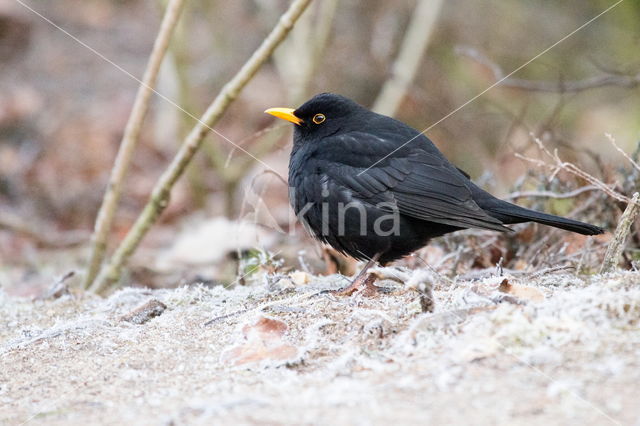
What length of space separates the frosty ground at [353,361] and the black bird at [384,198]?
0.49 m

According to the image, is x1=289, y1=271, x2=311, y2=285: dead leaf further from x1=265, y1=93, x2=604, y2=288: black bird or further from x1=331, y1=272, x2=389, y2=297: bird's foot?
x1=331, y1=272, x2=389, y2=297: bird's foot

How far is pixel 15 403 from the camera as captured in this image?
2.60 metres

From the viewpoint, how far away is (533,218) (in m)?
3.72

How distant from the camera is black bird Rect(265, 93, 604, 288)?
12.7 feet

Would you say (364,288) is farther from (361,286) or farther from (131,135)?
(131,135)

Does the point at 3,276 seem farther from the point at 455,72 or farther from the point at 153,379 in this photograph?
the point at 455,72

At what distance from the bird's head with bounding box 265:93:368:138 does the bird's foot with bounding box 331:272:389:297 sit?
1.20m

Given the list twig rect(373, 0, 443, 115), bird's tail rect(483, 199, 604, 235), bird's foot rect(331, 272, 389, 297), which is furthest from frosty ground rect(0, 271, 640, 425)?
twig rect(373, 0, 443, 115)

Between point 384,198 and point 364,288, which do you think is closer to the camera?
point 364,288

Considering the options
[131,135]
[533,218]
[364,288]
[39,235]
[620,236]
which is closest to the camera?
[620,236]

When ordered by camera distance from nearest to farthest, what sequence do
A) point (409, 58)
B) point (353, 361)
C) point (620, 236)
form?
1. point (353, 361)
2. point (620, 236)
3. point (409, 58)

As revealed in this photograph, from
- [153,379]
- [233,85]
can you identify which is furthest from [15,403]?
[233,85]

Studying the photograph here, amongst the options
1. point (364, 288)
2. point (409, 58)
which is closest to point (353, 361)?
point (364, 288)

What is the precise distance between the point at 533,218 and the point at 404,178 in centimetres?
70
